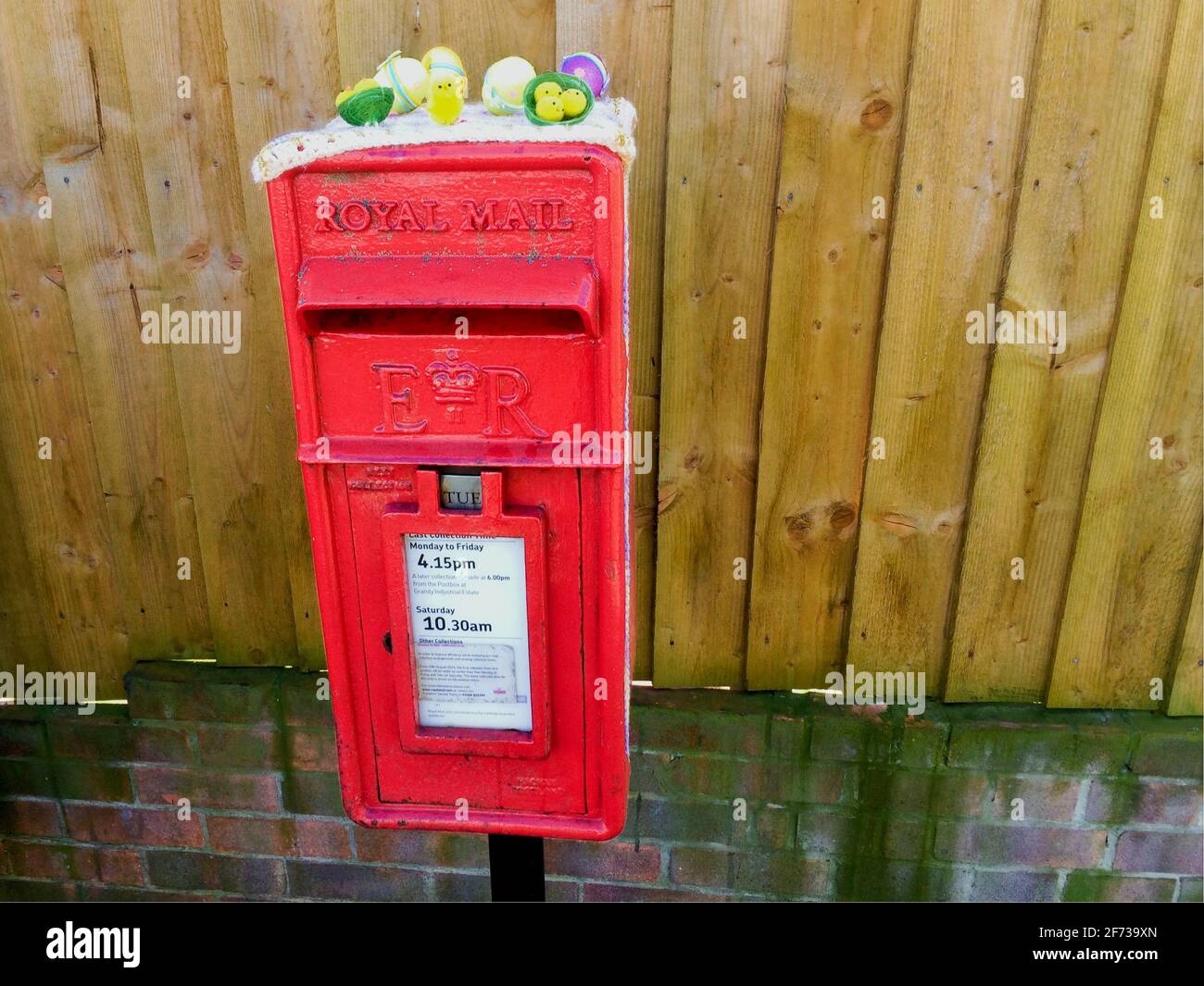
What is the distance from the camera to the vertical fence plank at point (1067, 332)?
2.01 m

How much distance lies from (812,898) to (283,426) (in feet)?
6.62

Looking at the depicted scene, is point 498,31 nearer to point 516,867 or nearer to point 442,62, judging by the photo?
point 442,62

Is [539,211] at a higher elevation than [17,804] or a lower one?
higher

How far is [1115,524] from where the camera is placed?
234 cm

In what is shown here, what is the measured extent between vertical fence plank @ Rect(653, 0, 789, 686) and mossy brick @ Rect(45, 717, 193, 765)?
1.44 metres

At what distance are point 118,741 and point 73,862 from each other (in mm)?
493

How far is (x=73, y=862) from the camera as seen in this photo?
2.84m

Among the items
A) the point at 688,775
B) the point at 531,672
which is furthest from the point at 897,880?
the point at 531,672

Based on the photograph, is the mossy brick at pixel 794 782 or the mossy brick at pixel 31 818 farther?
the mossy brick at pixel 31 818

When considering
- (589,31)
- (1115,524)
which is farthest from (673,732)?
(589,31)

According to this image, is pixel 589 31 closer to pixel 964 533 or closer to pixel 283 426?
pixel 283 426

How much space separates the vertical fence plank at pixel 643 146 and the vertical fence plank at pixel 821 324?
28 centimetres

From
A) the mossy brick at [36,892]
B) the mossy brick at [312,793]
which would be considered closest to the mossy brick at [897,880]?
the mossy brick at [312,793]

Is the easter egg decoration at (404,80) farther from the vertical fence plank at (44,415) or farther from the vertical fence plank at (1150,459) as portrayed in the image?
the vertical fence plank at (1150,459)
